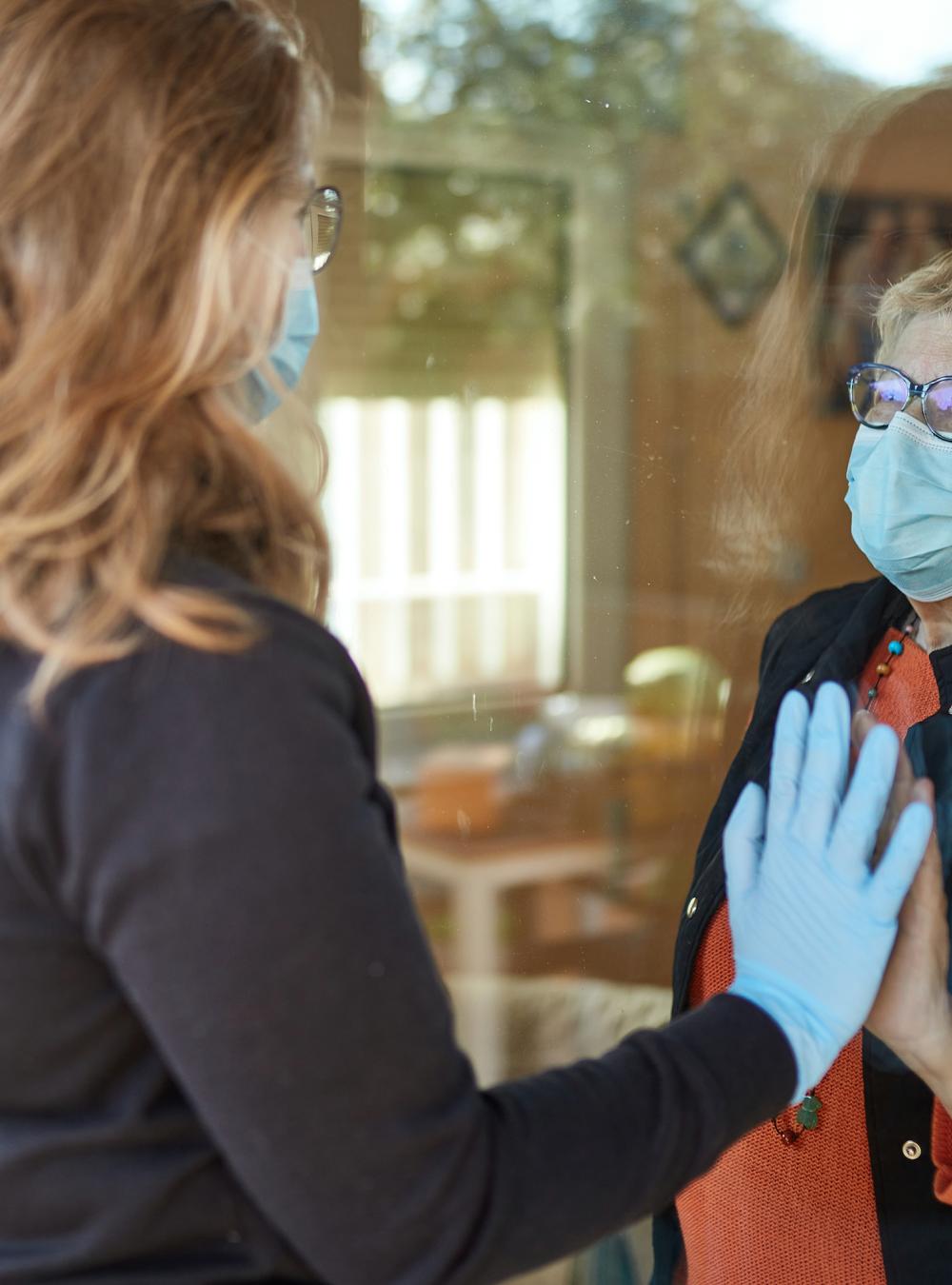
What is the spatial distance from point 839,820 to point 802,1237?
56 cm

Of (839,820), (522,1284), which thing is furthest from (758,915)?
(522,1284)

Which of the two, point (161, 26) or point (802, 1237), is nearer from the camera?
point (161, 26)

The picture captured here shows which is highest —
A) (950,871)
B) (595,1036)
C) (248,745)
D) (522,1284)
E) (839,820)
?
(248,745)

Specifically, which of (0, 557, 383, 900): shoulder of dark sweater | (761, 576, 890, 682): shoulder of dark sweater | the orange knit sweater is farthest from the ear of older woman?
(0, 557, 383, 900): shoulder of dark sweater

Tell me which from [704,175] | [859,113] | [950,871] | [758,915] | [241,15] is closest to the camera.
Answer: [241,15]

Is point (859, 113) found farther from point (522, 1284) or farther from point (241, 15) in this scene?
point (522, 1284)

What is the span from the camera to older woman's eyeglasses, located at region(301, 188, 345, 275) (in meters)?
1.00

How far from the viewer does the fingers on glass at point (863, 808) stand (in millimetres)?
915

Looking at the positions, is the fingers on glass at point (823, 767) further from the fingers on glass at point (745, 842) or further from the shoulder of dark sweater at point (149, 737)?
the shoulder of dark sweater at point (149, 737)

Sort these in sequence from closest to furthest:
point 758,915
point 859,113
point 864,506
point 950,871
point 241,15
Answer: point 241,15
point 758,915
point 950,871
point 864,506
point 859,113

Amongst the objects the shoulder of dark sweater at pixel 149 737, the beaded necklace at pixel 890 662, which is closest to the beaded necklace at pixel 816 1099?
the beaded necklace at pixel 890 662

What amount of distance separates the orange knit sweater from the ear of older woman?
16 cm

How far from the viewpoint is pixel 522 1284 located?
2.33 metres

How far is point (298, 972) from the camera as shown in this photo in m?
0.65
